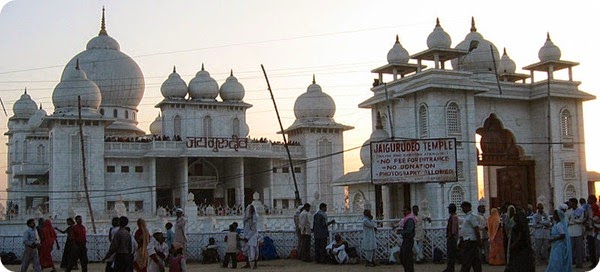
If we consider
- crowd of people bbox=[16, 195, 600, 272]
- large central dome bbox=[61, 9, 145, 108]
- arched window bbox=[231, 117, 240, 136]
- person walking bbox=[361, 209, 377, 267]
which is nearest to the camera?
A: crowd of people bbox=[16, 195, 600, 272]

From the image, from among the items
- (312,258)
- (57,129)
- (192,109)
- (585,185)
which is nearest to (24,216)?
(57,129)

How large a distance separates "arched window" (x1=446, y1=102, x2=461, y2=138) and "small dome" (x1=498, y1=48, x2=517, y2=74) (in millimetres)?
6192

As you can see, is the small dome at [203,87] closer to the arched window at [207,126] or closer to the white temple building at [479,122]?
the arched window at [207,126]

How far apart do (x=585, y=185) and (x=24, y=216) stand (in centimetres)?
2573

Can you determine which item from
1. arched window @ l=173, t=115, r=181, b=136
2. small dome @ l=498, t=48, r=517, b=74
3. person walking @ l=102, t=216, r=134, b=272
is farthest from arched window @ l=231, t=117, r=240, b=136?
person walking @ l=102, t=216, r=134, b=272

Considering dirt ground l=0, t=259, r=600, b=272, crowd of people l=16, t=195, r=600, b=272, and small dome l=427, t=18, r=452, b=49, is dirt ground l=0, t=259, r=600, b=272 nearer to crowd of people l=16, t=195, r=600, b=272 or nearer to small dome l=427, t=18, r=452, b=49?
crowd of people l=16, t=195, r=600, b=272

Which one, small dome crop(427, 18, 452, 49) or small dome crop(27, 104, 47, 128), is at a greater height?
small dome crop(427, 18, 452, 49)

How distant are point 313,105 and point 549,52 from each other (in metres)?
16.1

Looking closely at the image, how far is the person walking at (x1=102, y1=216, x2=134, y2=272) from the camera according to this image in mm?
12061

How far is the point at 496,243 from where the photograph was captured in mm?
15844

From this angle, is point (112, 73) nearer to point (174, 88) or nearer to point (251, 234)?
point (174, 88)

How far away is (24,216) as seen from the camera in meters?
Answer: 35.2

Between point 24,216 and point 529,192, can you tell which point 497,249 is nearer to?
point 529,192

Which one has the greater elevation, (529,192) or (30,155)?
(30,155)
